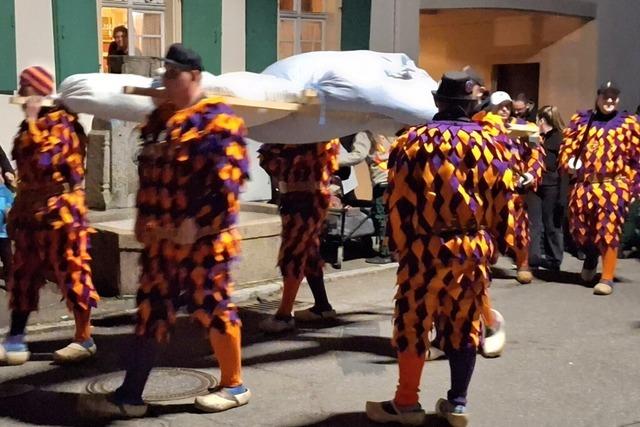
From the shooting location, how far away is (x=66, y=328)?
6.57 metres

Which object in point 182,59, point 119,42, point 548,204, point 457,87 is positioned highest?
point 119,42

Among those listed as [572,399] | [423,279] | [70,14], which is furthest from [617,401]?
[70,14]

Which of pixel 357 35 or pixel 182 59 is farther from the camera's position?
pixel 357 35

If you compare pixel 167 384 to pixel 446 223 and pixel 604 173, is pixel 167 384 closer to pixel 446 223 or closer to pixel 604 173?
pixel 446 223

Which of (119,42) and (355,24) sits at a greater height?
(355,24)

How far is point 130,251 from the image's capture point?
7336 mm

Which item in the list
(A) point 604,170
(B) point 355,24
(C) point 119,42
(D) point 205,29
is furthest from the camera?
(B) point 355,24

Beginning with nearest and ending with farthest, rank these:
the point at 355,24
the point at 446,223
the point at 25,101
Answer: the point at 446,223 < the point at 25,101 < the point at 355,24

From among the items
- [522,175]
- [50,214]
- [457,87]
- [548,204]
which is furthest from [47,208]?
[548,204]

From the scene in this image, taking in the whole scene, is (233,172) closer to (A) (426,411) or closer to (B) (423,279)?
(B) (423,279)

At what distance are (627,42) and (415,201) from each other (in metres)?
11.7

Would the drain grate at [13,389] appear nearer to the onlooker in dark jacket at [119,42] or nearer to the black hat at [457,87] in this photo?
the black hat at [457,87]

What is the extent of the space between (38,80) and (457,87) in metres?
2.54

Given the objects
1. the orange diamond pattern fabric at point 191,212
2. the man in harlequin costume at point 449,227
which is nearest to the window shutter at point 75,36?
the orange diamond pattern fabric at point 191,212
